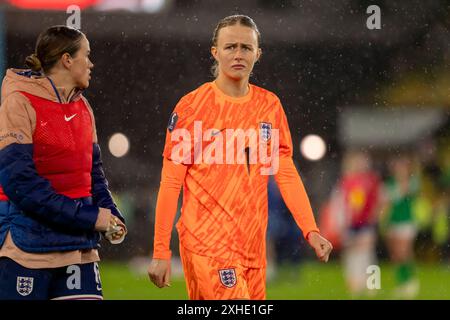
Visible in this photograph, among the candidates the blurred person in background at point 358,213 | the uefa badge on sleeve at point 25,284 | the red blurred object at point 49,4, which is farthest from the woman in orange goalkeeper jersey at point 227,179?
the blurred person in background at point 358,213

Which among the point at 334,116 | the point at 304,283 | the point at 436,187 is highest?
the point at 334,116

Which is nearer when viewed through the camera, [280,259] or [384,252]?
[280,259]

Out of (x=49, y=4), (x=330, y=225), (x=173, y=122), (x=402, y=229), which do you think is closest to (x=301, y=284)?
(x=330, y=225)

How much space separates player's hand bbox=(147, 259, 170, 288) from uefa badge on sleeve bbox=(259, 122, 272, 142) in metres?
0.79

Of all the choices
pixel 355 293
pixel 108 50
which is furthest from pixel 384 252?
pixel 108 50

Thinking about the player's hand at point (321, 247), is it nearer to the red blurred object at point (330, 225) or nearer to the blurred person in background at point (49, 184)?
the blurred person in background at point (49, 184)

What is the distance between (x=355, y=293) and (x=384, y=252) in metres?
3.48

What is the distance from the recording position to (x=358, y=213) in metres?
10.3

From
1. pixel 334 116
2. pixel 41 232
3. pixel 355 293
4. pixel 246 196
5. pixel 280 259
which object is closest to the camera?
pixel 41 232

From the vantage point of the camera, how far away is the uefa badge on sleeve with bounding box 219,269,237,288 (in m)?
4.80

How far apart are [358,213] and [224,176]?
18.4 feet

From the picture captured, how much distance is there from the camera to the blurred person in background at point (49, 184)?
4.35m

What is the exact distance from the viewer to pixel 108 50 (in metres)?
12.1

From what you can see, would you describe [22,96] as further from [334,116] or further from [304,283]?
[334,116]
